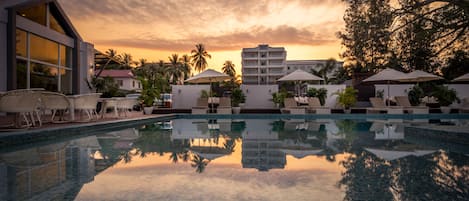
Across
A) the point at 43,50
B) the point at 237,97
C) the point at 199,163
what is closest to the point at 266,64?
the point at 237,97

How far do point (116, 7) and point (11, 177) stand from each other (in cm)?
1268

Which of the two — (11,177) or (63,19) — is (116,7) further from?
(11,177)

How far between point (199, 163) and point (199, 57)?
176 feet

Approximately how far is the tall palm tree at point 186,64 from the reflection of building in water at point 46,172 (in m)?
50.2

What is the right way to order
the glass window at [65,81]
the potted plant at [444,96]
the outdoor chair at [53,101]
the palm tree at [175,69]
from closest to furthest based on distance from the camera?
the outdoor chair at [53,101], the glass window at [65,81], the potted plant at [444,96], the palm tree at [175,69]

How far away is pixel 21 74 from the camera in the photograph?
11.9m

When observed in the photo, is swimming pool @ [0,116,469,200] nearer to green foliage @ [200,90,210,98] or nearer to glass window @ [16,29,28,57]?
glass window @ [16,29,28,57]

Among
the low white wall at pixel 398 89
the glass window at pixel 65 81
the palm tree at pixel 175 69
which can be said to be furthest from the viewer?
the palm tree at pixel 175 69

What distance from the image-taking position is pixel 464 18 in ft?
23.8

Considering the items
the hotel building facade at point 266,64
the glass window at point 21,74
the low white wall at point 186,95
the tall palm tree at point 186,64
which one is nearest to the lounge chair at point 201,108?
the low white wall at point 186,95

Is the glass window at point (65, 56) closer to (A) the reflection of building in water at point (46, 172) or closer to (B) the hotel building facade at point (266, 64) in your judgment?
(A) the reflection of building in water at point (46, 172)

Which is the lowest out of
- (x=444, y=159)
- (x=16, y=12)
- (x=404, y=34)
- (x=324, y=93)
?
(x=444, y=159)

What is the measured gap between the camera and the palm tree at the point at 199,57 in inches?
2224

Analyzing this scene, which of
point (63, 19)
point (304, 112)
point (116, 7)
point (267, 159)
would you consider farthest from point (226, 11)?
point (267, 159)
